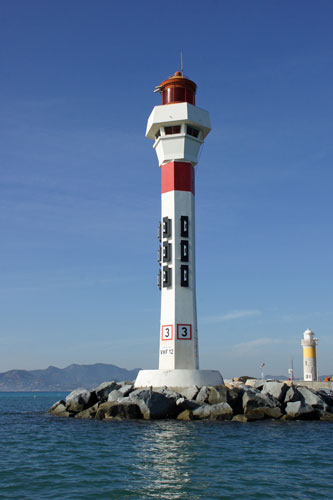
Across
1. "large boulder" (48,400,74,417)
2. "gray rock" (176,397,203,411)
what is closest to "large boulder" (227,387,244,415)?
"gray rock" (176,397,203,411)

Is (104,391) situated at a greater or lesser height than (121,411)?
greater

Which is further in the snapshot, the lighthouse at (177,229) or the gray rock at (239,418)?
the lighthouse at (177,229)

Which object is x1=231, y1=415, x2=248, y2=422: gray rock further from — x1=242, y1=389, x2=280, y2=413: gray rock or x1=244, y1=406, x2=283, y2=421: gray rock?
x1=242, y1=389, x2=280, y2=413: gray rock

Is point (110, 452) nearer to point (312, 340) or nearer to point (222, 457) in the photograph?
point (222, 457)

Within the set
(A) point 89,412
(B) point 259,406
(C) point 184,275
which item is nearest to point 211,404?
(B) point 259,406

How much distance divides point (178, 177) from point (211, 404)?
56.1ft

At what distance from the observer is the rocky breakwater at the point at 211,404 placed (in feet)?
105

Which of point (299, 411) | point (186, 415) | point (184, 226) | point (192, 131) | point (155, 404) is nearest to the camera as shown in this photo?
point (186, 415)

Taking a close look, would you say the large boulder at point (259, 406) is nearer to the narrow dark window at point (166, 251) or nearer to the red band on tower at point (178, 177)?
the narrow dark window at point (166, 251)

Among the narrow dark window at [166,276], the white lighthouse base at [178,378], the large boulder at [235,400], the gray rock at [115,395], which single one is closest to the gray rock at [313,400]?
the large boulder at [235,400]

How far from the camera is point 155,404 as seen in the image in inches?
1267

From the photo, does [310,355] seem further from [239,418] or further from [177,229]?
[239,418]

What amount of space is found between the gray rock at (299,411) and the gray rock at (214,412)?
13.9ft

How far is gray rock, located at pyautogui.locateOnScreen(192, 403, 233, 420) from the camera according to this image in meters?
31.7
